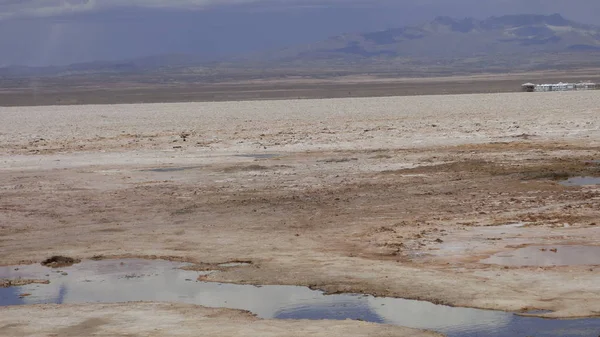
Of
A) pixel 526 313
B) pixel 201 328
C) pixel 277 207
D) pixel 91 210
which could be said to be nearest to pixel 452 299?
pixel 526 313

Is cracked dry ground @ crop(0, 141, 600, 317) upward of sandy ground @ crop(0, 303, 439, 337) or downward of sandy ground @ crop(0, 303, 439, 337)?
downward

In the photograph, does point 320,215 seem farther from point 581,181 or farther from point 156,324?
point 156,324

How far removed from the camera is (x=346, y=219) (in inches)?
654

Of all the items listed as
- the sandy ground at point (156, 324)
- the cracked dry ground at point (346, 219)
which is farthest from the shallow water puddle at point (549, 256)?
the sandy ground at point (156, 324)

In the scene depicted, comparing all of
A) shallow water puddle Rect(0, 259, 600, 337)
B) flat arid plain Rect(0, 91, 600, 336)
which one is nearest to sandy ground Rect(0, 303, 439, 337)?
flat arid plain Rect(0, 91, 600, 336)

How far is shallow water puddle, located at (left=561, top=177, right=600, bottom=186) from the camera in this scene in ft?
63.4

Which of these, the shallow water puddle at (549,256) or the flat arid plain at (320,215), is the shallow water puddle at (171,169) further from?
the shallow water puddle at (549,256)

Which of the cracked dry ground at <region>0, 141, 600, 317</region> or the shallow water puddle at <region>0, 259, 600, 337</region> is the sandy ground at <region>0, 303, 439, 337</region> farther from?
the cracked dry ground at <region>0, 141, 600, 317</region>

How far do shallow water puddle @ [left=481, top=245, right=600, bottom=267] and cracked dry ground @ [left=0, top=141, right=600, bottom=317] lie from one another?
0.99ft

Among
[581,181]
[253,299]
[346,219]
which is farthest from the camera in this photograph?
[581,181]

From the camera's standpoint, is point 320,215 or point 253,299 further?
point 320,215

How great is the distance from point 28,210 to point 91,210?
49.8 inches

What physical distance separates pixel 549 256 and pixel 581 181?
7057mm

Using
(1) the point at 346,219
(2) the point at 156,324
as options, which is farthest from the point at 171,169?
(2) the point at 156,324
